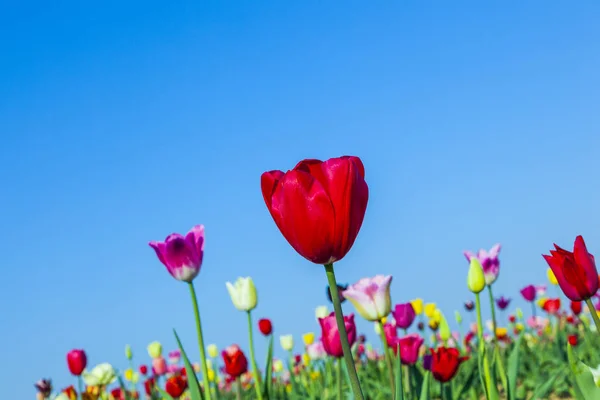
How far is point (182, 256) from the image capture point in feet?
10.8

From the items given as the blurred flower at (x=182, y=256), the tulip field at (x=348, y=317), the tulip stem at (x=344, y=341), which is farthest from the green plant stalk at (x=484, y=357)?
the tulip stem at (x=344, y=341)

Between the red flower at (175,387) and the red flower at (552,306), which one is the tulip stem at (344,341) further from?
the red flower at (552,306)

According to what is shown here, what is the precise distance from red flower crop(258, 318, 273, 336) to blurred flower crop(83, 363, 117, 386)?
122cm

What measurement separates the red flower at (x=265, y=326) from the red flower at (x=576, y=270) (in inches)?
147

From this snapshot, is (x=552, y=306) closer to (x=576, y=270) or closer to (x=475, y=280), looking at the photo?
(x=475, y=280)

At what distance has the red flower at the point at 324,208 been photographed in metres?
1.77

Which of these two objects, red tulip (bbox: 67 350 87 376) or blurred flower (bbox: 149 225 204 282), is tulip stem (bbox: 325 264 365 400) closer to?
blurred flower (bbox: 149 225 204 282)

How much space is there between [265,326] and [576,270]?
12.6ft

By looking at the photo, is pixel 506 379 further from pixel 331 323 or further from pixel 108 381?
pixel 108 381

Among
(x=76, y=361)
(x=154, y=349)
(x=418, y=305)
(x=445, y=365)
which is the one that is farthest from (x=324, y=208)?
(x=154, y=349)

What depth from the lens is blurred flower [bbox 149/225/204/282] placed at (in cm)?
328

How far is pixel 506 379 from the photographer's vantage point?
167 inches

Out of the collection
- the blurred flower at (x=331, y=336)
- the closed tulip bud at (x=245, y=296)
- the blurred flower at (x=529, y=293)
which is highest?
the blurred flower at (x=529, y=293)

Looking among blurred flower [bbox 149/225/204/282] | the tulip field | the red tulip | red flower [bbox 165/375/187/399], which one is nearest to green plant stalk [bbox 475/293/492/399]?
the tulip field
